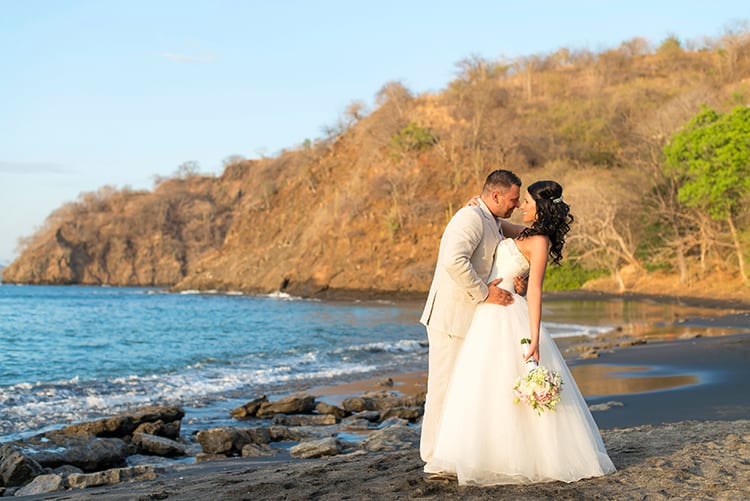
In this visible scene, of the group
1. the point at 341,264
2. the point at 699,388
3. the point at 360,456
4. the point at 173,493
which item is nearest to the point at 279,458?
the point at 360,456

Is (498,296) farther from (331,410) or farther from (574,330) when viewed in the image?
(574,330)

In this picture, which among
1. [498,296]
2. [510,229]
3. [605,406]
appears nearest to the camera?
[498,296]

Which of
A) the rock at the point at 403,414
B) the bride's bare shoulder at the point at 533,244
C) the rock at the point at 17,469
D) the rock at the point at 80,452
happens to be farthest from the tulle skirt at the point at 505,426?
the rock at the point at 403,414

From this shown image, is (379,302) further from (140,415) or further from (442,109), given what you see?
(140,415)

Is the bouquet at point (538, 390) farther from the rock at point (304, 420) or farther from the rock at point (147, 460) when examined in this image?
the rock at point (304, 420)

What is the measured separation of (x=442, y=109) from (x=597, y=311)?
3276 cm

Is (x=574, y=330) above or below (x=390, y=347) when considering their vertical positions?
above

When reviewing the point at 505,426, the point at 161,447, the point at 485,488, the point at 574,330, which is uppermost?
the point at 505,426

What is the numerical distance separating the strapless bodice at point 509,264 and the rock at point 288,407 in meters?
6.65

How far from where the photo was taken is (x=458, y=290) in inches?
211

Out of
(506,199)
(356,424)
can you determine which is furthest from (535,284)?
(356,424)

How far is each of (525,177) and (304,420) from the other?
129ft

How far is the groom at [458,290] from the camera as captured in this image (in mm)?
5254

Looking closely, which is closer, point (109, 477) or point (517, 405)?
point (517, 405)
